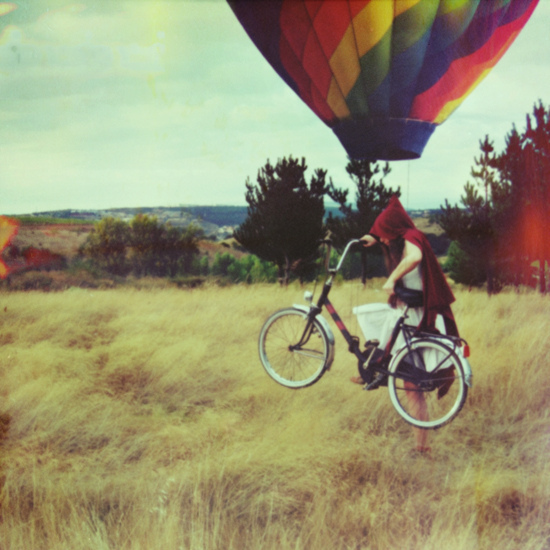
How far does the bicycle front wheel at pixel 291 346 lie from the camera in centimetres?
302

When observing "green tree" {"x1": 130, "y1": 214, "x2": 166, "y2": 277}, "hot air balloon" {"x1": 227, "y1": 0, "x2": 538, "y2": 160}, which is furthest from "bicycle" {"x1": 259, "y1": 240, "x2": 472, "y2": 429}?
"green tree" {"x1": 130, "y1": 214, "x2": 166, "y2": 277}

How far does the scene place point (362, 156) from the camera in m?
3.23

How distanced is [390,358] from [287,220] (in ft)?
4.71

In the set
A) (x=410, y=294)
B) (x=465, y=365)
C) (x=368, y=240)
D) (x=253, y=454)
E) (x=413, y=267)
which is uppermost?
(x=368, y=240)

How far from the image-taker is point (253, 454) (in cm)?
317

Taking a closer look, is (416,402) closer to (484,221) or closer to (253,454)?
(253,454)

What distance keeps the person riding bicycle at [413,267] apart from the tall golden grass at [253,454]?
2.01 ft

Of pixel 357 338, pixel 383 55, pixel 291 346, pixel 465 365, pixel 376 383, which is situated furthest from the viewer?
pixel 383 55

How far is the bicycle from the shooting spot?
8.56 feet

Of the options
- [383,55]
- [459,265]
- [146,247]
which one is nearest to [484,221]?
[383,55]

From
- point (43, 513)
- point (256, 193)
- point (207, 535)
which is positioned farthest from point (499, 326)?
point (43, 513)

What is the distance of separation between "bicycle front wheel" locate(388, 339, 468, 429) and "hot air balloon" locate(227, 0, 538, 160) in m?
1.38

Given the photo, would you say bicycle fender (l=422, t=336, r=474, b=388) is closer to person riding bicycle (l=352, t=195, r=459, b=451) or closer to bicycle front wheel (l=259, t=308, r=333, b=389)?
person riding bicycle (l=352, t=195, r=459, b=451)

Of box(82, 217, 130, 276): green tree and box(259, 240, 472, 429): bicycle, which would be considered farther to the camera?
box(82, 217, 130, 276): green tree
